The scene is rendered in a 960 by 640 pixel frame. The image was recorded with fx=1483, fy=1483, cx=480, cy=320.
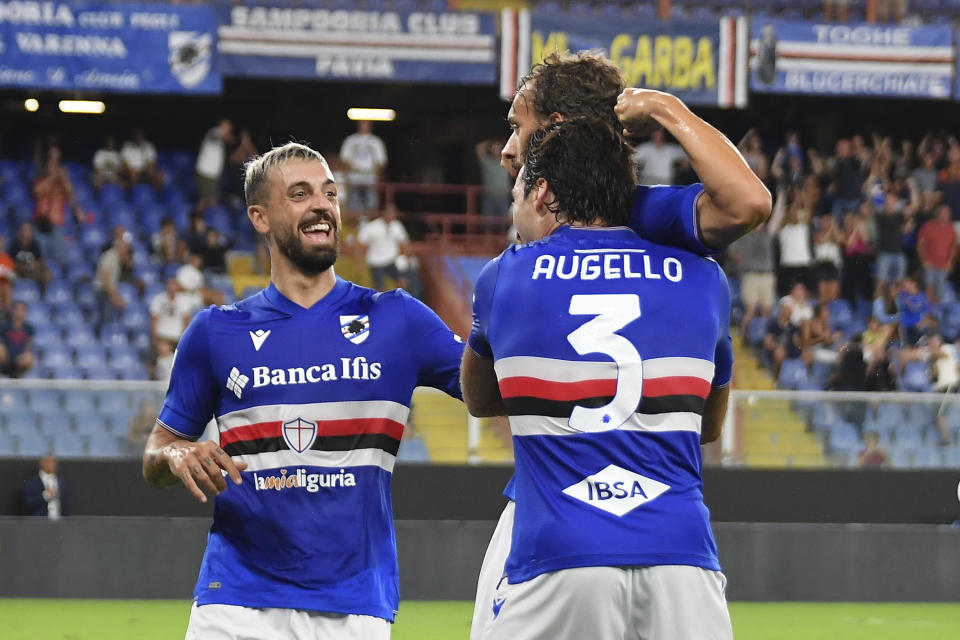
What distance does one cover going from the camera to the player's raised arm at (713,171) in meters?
3.01

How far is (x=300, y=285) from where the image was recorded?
4316mm

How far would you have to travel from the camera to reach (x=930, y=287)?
18.8 meters

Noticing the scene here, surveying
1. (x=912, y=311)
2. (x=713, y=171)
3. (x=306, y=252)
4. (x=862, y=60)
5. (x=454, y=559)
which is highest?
(x=862, y=60)

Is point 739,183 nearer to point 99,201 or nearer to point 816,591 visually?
point 816,591

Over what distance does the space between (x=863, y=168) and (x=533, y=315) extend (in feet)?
59.1

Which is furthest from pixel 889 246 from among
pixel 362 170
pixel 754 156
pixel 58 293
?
pixel 58 293

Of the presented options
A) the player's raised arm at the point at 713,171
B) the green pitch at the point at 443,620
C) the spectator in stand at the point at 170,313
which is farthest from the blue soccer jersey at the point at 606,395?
the spectator in stand at the point at 170,313

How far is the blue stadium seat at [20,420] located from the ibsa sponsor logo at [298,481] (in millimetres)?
9115

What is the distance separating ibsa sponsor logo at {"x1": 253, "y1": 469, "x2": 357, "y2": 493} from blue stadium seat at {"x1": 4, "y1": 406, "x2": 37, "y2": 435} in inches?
359

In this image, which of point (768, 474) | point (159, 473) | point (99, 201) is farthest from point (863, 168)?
point (159, 473)

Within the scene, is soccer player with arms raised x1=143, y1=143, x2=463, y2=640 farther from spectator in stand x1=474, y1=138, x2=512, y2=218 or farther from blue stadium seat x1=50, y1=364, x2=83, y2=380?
spectator in stand x1=474, y1=138, x2=512, y2=218

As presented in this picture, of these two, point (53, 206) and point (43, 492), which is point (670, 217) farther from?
point (53, 206)

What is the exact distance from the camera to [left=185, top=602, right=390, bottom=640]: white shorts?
3.96 metres

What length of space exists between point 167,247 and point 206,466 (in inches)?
565
